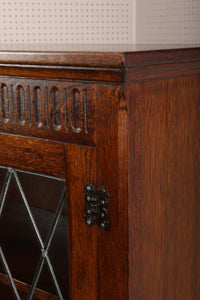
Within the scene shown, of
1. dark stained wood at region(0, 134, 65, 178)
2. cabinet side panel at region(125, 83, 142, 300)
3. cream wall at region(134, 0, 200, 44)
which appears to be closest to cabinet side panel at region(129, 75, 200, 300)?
cabinet side panel at region(125, 83, 142, 300)

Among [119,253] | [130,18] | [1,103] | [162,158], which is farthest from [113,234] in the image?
[130,18]

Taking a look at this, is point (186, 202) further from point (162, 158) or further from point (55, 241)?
point (55, 241)

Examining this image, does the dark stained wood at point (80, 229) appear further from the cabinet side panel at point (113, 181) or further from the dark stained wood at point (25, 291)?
the dark stained wood at point (25, 291)

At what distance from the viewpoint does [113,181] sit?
2.50 feet

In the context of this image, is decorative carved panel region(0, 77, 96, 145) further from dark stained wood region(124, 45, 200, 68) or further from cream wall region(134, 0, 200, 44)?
cream wall region(134, 0, 200, 44)

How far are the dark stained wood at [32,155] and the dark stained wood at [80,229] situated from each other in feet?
0.10

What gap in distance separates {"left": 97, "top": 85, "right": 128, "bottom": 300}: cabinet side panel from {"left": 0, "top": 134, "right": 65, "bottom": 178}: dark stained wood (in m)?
0.11

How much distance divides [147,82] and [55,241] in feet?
1.22

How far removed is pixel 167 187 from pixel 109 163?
0.16 m

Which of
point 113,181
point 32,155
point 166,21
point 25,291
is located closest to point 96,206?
point 113,181

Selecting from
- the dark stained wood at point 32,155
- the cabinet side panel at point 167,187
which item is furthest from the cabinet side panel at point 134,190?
the dark stained wood at point 32,155

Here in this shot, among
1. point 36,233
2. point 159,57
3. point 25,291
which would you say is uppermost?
point 159,57

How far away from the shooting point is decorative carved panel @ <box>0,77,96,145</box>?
786 millimetres

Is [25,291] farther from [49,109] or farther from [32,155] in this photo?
[49,109]
